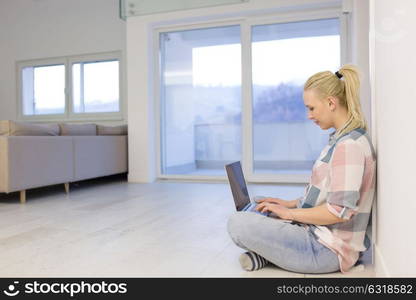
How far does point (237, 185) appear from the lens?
1.71 m

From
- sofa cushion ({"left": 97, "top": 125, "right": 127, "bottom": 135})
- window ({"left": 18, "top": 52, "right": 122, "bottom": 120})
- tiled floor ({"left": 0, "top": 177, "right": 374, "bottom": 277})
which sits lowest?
tiled floor ({"left": 0, "top": 177, "right": 374, "bottom": 277})

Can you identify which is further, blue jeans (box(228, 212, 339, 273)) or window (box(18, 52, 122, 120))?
window (box(18, 52, 122, 120))

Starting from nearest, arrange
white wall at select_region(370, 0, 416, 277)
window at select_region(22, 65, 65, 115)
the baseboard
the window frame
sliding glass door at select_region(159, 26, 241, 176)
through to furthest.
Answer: white wall at select_region(370, 0, 416, 277), the baseboard, the window frame, sliding glass door at select_region(159, 26, 241, 176), window at select_region(22, 65, 65, 115)

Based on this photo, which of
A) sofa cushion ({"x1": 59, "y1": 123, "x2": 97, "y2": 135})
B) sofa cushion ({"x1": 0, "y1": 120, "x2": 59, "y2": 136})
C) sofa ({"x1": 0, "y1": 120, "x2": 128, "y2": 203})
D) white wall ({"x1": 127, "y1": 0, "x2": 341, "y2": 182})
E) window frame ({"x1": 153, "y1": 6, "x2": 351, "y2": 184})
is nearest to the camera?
sofa ({"x1": 0, "y1": 120, "x2": 128, "y2": 203})

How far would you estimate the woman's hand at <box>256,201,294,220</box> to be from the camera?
139 cm

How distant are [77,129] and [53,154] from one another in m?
0.68

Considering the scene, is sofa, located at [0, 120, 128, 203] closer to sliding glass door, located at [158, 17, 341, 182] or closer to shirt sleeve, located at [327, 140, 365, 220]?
sliding glass door, located at [158, 17, 341, 182]

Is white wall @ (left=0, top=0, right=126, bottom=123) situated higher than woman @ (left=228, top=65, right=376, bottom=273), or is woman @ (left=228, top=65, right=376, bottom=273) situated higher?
white wall @ (left=0, top=0, right=126, bottom=123)

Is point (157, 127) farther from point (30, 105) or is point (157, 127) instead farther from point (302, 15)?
point (30, 105)

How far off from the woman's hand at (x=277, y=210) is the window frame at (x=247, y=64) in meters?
2.99

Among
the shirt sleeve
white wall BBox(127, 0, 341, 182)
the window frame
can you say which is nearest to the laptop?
the shirt sleeve

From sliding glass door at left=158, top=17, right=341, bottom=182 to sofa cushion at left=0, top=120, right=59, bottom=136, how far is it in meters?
1.61

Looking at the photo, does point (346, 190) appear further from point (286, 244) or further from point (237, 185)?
point (237, 185)

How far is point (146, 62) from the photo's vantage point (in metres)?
4.81
